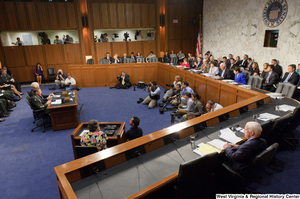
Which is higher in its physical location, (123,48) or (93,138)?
(123,48)

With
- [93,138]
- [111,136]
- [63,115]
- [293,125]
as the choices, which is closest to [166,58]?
[63,115]

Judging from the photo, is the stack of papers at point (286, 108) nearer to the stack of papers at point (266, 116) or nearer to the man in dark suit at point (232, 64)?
the stack of papers at point (266, 116)

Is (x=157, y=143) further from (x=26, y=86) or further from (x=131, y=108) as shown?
(x=26, y=86)

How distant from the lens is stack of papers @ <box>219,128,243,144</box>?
3.24 m

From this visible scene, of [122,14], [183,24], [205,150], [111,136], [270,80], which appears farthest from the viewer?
[183,24]

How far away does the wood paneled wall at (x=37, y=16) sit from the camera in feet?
35.8

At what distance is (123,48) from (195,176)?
39.1ft

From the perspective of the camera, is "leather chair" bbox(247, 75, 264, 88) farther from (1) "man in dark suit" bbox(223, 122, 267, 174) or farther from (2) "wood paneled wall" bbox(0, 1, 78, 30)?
(2) "wood paneled wall" bbox(0, 1, 78, 30)

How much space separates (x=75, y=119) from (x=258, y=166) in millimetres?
4785

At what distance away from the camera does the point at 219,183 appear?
316cm

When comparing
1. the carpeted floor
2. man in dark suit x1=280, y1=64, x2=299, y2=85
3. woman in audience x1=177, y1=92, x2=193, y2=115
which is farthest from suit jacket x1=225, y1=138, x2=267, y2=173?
man in dark suit x1=280, y1=64, x2=299, y2=85

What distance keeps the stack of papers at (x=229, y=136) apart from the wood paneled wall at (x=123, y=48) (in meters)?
10.9

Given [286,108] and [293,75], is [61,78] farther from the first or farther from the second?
[293,75]

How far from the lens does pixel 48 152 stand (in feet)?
15.3
